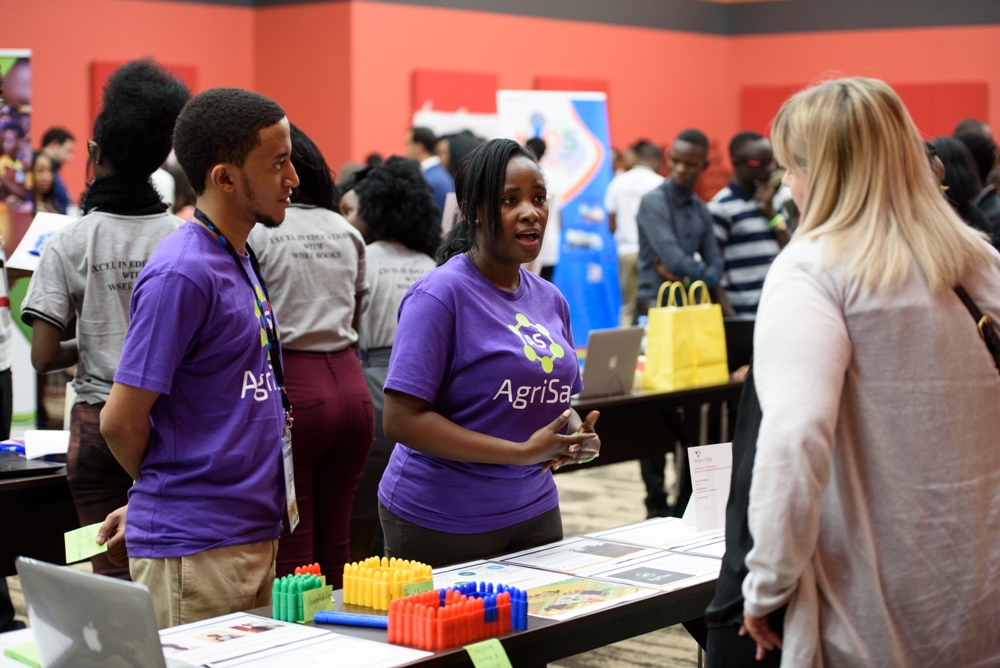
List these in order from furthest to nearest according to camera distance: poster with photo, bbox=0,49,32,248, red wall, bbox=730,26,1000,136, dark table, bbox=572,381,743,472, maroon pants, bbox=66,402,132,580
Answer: red wall, bbox=730,26,1000,136 → poster with photo, bbox=0,49,32,248 → dark table, bbox=572,381,743,472 → maroon pants, bbox=66,402,132,580

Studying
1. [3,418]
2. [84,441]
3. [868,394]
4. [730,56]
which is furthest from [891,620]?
[730,56]

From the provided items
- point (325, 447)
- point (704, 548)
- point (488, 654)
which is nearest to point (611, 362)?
point (325, 447)

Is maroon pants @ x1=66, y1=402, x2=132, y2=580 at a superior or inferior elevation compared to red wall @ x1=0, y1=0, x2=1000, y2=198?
inferior

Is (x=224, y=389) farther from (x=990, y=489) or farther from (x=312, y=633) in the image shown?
(x=990, y=489)

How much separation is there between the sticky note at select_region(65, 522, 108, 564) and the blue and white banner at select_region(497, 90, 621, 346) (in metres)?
5.46

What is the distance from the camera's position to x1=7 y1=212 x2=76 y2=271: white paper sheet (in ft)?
10.1

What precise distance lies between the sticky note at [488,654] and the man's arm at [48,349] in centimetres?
148

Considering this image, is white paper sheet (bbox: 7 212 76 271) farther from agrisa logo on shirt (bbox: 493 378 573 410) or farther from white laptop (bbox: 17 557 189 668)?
white laptop (bbox: 17 557 189 668)

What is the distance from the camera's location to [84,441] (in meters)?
2.62

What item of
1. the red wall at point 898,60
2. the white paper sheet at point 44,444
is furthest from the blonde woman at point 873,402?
the red wall at point 898,60

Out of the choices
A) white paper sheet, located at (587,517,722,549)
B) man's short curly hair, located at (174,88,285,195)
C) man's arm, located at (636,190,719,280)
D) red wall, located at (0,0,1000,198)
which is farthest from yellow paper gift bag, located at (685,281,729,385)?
red wall, located at (0,0,1000,198)

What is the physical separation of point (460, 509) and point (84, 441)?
985 mm

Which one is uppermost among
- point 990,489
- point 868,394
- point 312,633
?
point 868,394

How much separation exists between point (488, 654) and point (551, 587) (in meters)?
0.36
